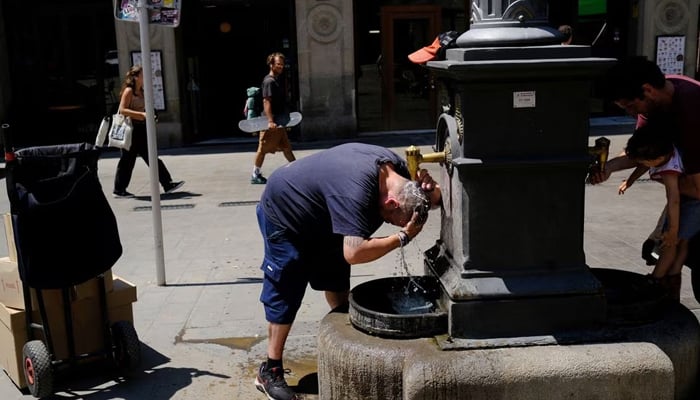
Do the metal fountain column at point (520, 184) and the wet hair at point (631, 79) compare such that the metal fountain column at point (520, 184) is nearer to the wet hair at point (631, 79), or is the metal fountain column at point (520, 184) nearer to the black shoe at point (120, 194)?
the wet hair at point (631, 79)

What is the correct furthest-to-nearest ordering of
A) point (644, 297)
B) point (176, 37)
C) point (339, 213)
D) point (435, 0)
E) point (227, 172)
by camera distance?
1. point (435, 0)
2. point (176, 37)
3. point (227, 172)
4. point (644, 297)
5. point (339, 213)

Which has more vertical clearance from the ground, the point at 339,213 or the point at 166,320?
the point at 339,213

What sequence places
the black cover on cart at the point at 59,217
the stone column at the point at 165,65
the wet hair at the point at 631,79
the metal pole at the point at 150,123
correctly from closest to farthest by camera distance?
1. the wet hair at the point at 631,79
2. the black cover on cart at the point at 59,217
3. the metal pole at the point at 150,123
4. the stone column at the point at 165,65

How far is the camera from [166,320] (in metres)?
5.45

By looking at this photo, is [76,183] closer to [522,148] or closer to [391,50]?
[522,148]

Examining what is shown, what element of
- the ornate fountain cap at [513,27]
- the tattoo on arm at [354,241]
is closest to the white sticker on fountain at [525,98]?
the ornate fountain cap at [513,27]

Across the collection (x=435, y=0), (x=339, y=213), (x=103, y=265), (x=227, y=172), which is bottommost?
(x=227, y=172)

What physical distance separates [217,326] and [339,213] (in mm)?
2041

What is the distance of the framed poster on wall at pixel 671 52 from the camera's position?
581 inches

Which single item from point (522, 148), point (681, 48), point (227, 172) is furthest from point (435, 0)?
point (522, 148)

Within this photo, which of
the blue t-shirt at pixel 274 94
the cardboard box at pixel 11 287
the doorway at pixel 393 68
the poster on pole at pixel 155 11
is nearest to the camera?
the cardboard box at pixel 11 287

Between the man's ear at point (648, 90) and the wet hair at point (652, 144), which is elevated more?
the man's ear at point (648, 90)

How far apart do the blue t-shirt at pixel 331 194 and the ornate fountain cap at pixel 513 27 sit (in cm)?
70

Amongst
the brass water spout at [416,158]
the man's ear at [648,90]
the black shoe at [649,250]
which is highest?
the man's ear at [648,90]
